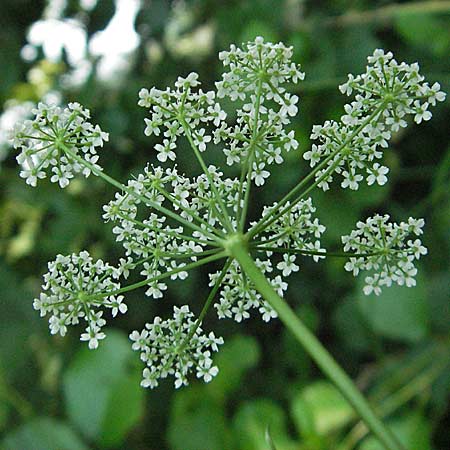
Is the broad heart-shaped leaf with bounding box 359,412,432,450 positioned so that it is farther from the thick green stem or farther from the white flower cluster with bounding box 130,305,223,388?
the thick green stem

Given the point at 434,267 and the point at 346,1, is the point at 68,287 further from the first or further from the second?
the point at 346,1

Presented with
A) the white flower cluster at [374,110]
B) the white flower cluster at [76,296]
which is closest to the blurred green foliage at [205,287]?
the white flower cluster at [374,110]

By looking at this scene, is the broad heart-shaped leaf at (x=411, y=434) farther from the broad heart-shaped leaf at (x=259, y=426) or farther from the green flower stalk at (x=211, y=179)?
the green flower stalk at (x=211, y=179)

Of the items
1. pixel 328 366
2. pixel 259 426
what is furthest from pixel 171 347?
pixel 259 426

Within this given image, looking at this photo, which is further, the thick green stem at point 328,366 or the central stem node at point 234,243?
the central stem node at point 234,243

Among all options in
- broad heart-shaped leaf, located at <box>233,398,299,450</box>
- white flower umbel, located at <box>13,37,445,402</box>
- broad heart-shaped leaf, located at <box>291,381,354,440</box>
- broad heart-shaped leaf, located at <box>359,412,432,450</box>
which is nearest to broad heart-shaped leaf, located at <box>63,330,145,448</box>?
broad heart-shaped leaf, located at <box>233,398,299,450</box>
